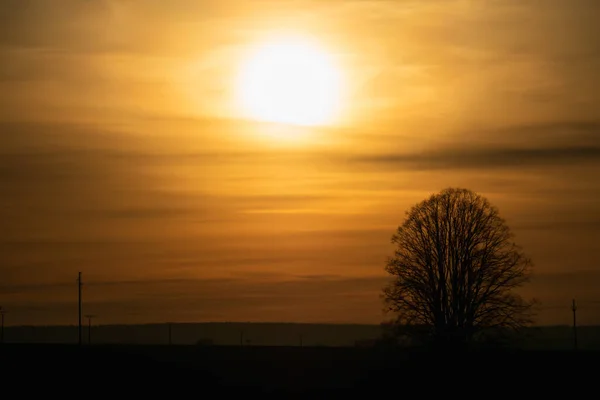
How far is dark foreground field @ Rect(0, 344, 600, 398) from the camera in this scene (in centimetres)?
4869

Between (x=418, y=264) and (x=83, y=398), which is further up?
(x=418, y=264)

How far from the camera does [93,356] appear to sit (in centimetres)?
6053

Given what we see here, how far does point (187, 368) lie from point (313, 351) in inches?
443

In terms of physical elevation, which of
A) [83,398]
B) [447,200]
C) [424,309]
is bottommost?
[83,398]

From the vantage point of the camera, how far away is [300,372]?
55.1 metres

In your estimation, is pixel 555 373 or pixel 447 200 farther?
pixel 447 200

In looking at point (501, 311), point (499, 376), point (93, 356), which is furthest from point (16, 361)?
point (501, 311)

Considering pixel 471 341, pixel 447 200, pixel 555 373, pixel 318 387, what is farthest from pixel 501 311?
pixel 318 387

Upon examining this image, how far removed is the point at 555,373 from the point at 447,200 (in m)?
22.9

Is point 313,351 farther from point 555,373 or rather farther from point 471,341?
point 555,373

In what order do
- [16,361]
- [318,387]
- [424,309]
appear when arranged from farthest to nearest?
[424,309]
[16,361]
[318,387]

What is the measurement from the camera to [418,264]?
72.1 m

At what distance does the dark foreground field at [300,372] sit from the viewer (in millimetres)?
48688

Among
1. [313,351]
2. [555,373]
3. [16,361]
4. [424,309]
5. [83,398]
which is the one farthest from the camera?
[424,309]
